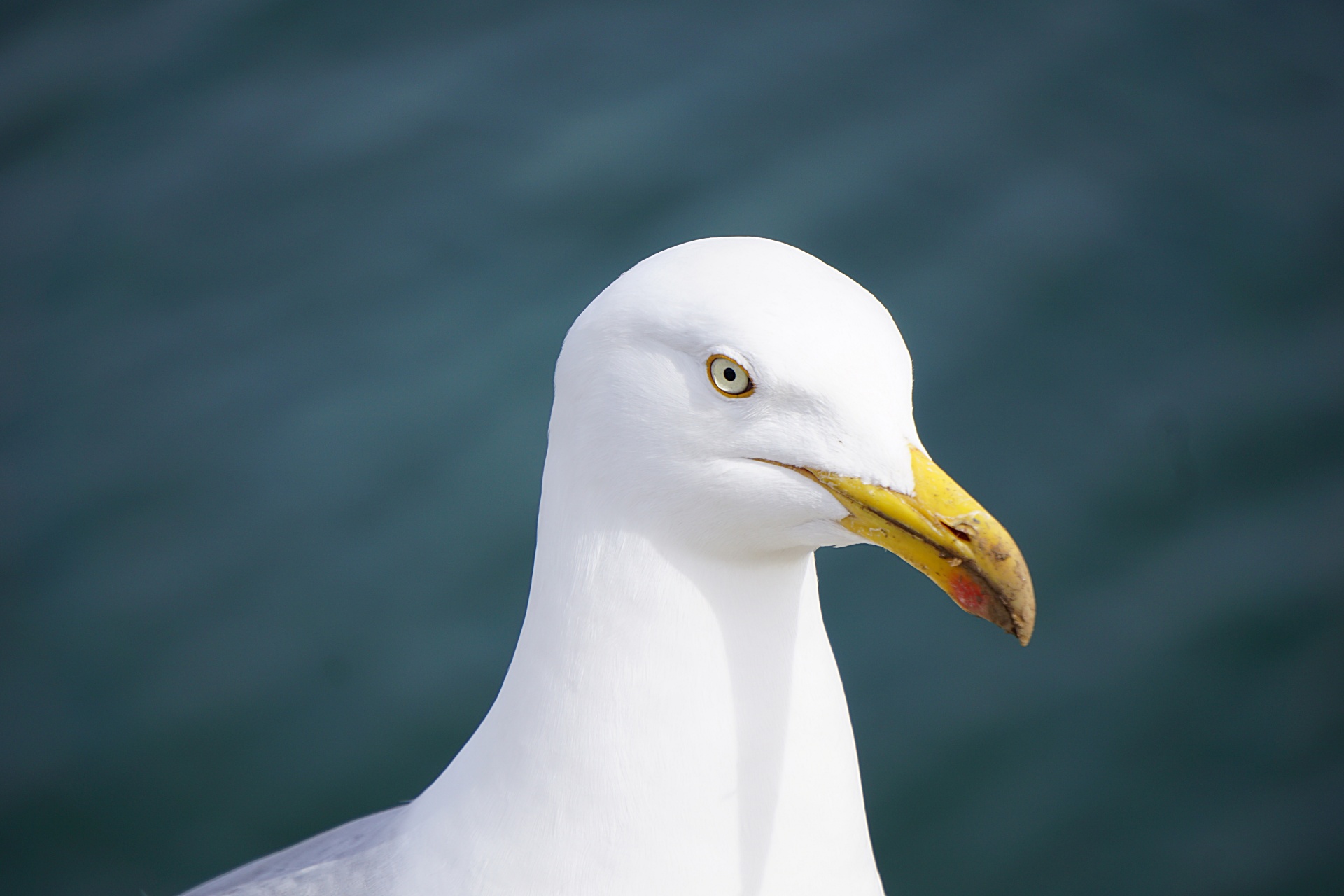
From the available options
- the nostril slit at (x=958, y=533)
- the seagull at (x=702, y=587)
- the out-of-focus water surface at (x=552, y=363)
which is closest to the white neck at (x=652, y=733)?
the seagull at (x=702, y=587)

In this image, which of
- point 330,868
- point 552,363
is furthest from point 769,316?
point 552,363

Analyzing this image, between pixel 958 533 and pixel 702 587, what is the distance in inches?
14.2

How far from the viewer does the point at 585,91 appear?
4008mm

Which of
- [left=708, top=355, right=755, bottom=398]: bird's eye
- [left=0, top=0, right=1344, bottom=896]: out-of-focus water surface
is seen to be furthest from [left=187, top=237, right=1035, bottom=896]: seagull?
[left=0, top=0, right=1344, bottom=896]: out-of-focus water surface

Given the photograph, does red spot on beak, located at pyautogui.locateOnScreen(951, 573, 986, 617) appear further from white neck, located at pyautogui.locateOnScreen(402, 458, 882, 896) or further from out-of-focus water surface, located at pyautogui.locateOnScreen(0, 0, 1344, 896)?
out-of-focus water surface, located at pyautogui.locateOnScreen(0, 0, 1344, 896)

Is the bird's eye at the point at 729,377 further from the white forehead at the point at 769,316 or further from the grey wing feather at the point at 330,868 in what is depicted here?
the grey wing feather at the point at 330,868

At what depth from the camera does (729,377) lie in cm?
150

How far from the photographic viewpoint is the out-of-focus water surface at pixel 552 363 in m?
3.04

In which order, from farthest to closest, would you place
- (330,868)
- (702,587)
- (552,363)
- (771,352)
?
(552,363) → (330,868) → (702,587) → (771,352)

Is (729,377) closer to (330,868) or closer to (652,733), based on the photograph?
(652,733)

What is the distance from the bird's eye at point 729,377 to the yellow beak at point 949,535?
0.40 feet

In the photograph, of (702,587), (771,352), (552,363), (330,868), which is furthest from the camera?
(552,363)

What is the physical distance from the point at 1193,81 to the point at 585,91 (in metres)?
1.90

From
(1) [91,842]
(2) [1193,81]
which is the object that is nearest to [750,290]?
(1) [91,842]
